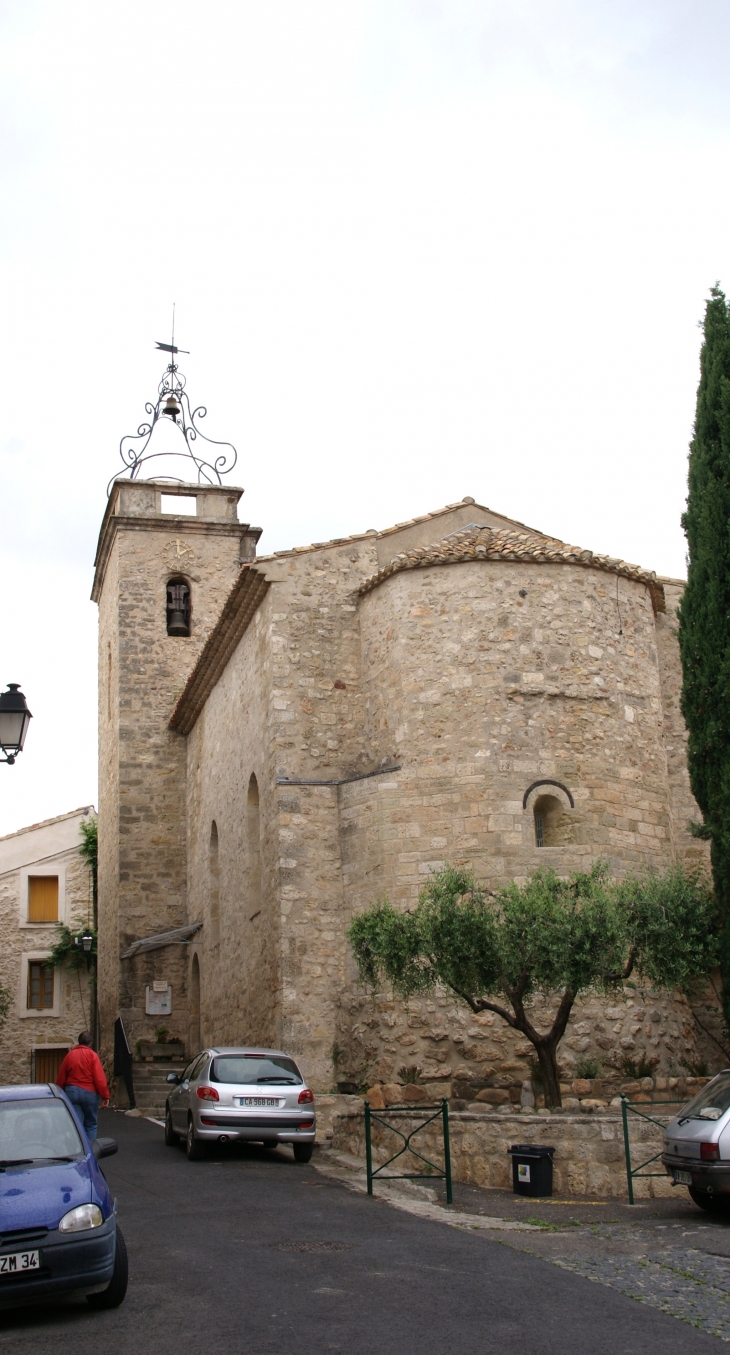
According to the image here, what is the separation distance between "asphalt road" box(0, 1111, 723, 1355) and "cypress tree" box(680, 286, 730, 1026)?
6.14 meters

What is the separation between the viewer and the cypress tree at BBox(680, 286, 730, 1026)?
1383cm

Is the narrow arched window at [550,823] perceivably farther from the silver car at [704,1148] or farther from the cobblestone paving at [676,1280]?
the cobblestone paving at [676,1280]

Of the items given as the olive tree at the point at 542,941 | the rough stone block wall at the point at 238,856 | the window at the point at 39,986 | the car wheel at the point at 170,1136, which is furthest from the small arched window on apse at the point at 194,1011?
the olive tree at the point at 542,941

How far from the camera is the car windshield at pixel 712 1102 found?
33.3ft

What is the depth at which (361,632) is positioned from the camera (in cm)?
1730

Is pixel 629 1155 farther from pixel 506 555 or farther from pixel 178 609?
pixel 178 609

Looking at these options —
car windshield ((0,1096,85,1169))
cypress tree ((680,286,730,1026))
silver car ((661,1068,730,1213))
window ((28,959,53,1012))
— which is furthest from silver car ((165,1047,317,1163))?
window ((28,959,53,1012))

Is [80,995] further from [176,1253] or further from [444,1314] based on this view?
[444,1314]

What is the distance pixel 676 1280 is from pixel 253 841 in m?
11.6

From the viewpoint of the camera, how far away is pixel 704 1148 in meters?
9.75

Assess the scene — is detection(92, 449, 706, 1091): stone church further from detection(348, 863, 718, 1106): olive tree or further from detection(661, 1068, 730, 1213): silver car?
detection(661, 1068, 730, 1213): silver car

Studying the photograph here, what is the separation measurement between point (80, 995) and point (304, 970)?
15.4 m

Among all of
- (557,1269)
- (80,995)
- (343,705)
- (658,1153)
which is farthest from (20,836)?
(557,1269)

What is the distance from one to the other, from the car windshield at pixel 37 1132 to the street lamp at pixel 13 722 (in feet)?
10.1
